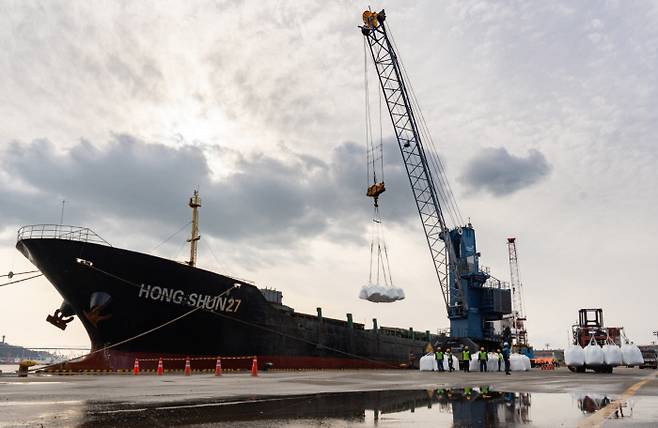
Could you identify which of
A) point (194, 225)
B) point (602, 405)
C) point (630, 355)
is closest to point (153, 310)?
point (194, 225)

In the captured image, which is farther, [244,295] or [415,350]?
[415,350]

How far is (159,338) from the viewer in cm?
2741

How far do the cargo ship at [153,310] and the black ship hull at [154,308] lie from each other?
1.9 inches

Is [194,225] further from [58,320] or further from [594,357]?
[594,357]

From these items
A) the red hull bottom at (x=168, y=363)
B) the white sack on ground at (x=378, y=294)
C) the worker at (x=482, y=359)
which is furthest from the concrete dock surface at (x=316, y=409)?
the white sack on ground at (x=378, y=294)

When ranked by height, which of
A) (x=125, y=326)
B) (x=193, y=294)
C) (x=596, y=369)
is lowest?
(x=596, y=369)

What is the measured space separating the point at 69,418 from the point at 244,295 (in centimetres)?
2353

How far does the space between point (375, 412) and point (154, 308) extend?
21267 millimetres

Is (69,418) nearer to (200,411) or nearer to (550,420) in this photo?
(200,411)

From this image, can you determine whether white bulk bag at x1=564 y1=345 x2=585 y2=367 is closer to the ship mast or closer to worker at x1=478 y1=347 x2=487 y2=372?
worker at x1=478 y1=347 x2=487 y2=372

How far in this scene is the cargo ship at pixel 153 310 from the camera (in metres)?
26.2

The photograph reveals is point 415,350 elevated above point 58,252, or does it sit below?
below

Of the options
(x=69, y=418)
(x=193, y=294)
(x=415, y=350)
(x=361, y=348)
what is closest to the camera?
(x=69, y=418)

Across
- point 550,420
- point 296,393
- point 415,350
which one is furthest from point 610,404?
point 415,350
